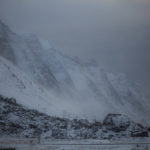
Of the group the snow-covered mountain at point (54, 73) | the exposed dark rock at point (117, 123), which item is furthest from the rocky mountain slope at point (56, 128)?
the snow-covered mountain at point (54, 73)

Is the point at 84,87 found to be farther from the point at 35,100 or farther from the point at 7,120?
the point at 7,120

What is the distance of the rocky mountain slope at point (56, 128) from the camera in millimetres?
41281

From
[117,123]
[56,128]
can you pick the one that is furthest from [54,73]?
[56,128]

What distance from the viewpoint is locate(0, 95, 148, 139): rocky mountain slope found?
135ft

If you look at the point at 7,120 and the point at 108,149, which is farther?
the point at 7,120

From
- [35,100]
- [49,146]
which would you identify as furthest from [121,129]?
[35,100]

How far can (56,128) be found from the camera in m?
45.9

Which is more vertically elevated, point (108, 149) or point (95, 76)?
point (95, 76)

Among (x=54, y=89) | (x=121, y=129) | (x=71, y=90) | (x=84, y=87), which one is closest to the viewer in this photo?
(x=121, y=129)

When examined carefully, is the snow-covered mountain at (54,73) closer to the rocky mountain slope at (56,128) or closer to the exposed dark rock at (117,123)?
the exposed dark rock at (117,123)

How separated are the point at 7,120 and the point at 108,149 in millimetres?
22319

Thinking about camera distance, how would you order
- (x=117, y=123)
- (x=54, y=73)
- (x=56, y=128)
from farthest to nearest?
(x=54, y=73)
(x=117, y=123)
(x=56, y=128)

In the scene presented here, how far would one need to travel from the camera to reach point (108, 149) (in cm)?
3005

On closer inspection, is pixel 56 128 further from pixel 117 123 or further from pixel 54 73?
pixel 54 73
